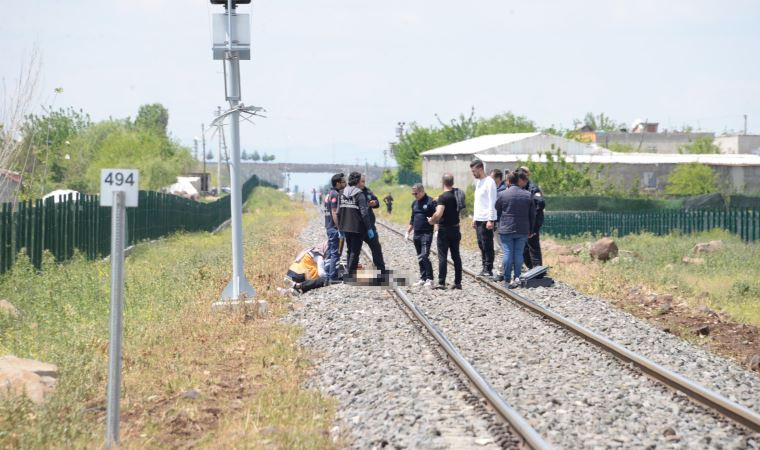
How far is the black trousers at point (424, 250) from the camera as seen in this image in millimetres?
17500

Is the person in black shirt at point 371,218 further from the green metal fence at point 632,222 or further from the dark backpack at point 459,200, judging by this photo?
the green metal fence at point 632,222

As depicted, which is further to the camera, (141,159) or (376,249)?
(141,159)

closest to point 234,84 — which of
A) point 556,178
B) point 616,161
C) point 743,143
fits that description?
point 556,178

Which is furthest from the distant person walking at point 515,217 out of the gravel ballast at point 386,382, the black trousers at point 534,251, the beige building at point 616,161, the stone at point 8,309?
the beige building at point 616,161

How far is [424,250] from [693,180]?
41.9m

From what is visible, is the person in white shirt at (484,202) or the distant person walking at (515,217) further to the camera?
the person in white shirt at (484,202)

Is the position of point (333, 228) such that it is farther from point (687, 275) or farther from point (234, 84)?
point (687, 275)

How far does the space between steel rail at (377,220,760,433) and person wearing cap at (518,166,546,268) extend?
3386mm

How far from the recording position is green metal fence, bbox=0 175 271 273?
21.0 m

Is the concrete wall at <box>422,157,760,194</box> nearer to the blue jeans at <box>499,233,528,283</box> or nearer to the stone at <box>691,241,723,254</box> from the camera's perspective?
the stone at <box>691,241,723,254</box>

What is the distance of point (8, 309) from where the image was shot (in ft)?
53.3

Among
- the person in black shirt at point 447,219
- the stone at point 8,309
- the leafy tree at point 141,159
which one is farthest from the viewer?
the leafy tree at point 141,159

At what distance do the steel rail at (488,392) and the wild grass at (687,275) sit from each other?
528 centimetres

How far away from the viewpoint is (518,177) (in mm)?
17578
